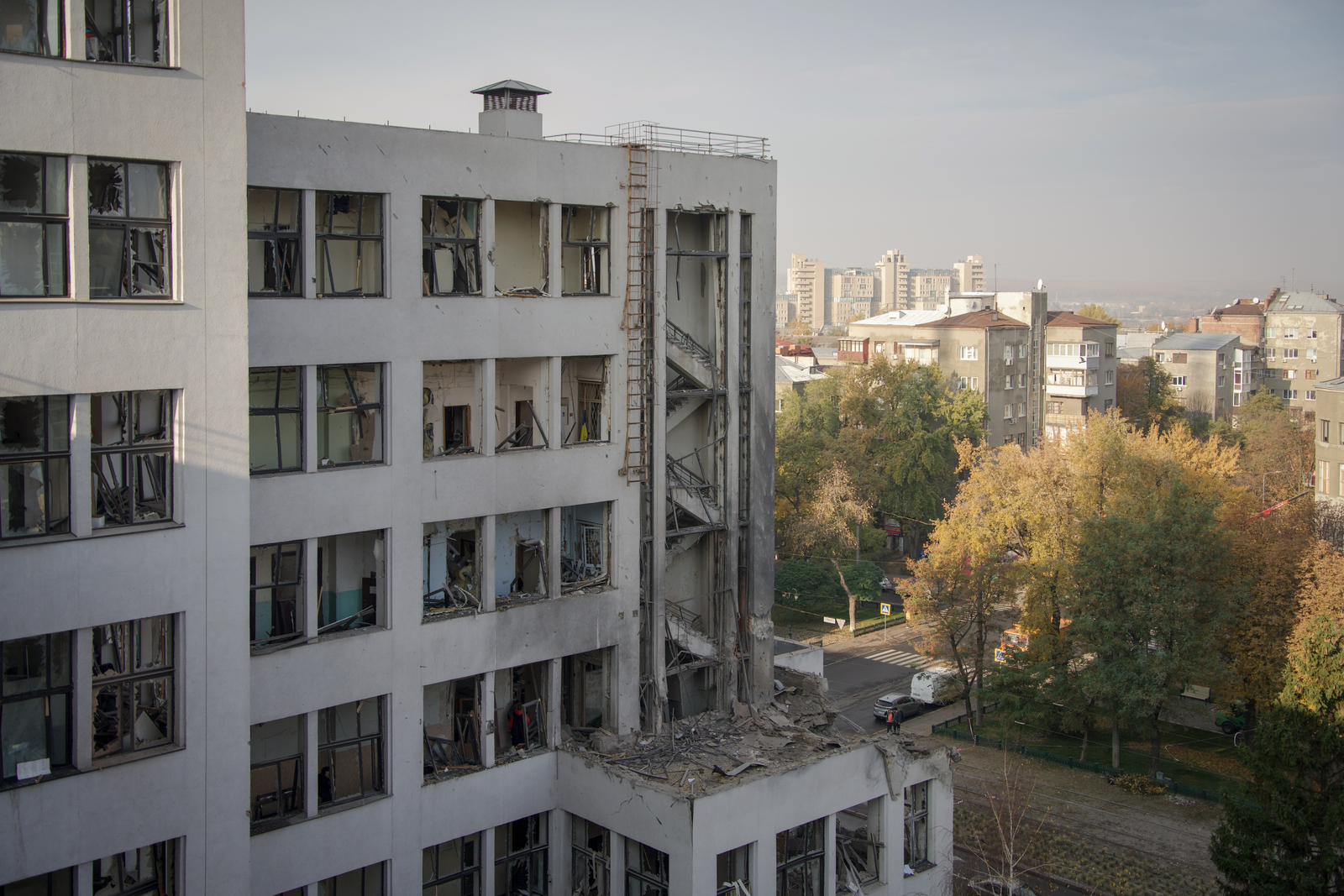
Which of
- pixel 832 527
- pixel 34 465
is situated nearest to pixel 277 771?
pixel 34 465

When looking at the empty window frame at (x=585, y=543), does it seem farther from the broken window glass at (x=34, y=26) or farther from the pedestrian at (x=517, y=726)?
the broken window glass at (x=34, y=26)

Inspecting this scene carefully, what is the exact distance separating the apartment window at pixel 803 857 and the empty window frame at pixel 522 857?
5.62m

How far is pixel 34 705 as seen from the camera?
17.8m

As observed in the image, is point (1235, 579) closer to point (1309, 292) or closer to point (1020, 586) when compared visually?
point (1020, 586)

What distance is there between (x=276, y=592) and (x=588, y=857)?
9.80 metres

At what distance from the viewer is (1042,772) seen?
4406cm

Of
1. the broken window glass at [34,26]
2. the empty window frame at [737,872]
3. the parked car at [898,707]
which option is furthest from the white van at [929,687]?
the broken window glass at [34,26]

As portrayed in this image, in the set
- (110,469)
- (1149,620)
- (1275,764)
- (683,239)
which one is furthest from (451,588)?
(1149,620)

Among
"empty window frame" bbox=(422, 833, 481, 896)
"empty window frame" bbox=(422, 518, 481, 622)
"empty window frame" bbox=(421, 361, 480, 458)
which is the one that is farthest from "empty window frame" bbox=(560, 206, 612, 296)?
"empty window frame" bbox=(422, 833, 481, 896)

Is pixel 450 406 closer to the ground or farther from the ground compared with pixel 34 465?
farther from the ground

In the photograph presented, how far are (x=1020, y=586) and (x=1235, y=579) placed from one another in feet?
28.8

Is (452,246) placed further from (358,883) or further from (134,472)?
(358,883)

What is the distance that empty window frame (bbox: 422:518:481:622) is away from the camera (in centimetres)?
2523

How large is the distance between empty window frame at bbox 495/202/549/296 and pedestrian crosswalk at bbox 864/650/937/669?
37.8 metres
